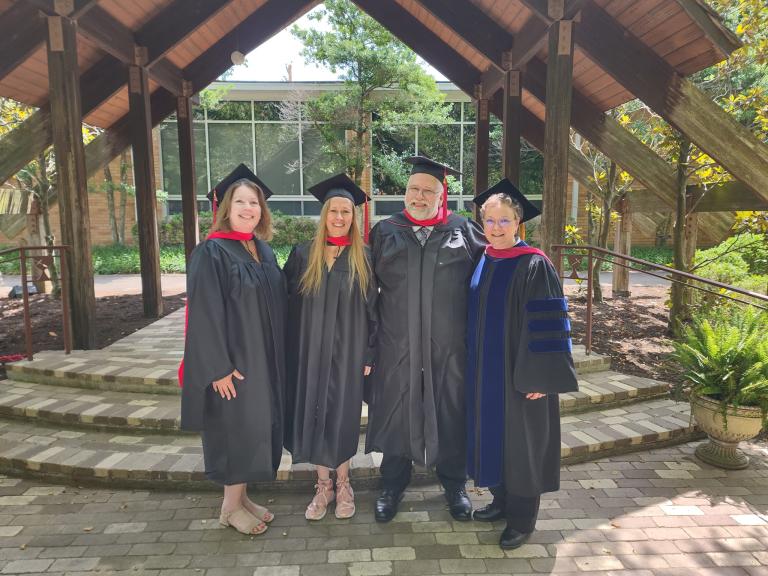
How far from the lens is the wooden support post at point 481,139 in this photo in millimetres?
7785

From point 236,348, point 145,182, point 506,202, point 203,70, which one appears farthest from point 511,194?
point 203,70

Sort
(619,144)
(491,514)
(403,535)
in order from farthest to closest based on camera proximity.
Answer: (619,144), (491,514), (403,535)

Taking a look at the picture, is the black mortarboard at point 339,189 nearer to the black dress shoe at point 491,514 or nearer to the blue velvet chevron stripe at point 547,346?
the blue velvet chevron stripe at point 547,346

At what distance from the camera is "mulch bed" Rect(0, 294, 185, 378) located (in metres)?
5.61

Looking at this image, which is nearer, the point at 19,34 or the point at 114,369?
the point at 114,369

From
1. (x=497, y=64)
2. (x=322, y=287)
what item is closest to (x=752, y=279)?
(x=497, y=64)

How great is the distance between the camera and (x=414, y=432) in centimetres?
266

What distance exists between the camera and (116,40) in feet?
19.1

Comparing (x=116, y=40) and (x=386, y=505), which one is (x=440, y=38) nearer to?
(x=116, y=40)

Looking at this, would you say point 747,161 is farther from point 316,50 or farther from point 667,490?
point 316,50

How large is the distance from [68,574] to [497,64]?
634 cm

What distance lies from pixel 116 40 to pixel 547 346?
6112 millimetres

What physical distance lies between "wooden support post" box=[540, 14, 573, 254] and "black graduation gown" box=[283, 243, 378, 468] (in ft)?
9.08

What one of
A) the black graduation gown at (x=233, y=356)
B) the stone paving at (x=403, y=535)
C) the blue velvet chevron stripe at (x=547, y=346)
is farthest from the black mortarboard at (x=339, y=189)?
the stone paving at (x=403, y=535)
